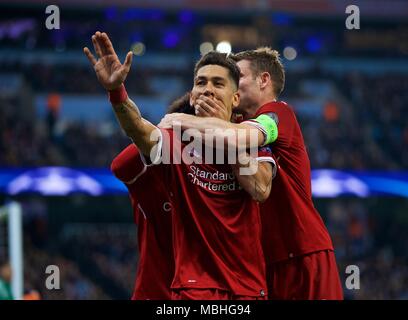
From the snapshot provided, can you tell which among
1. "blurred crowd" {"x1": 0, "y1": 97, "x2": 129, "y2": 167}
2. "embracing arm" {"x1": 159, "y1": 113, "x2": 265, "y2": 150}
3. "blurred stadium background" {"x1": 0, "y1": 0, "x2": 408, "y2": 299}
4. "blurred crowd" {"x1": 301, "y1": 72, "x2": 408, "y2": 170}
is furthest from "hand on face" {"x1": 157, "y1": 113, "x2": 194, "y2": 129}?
"blurred crowd" {"x1": 301, "y1": 72, "x2": 408, "y2": 170}

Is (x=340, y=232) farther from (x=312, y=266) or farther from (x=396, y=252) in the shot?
(x=312, y=266)


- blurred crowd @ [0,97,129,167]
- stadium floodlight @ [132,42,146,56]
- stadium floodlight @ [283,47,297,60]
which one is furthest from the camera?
stadium floodlight @ [283,47,297,60]

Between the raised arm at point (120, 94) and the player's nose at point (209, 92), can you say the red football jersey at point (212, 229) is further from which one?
the player's nose at point (209, 92)

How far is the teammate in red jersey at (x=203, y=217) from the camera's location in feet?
15.8

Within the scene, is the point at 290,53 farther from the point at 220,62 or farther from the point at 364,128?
the point at 220,62

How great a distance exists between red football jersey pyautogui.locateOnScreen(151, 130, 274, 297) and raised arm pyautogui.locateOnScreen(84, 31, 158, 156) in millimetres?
156

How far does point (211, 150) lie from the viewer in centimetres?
503

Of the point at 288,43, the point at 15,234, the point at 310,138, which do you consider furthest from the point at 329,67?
the point at 15,234

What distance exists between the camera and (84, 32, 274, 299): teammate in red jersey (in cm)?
480

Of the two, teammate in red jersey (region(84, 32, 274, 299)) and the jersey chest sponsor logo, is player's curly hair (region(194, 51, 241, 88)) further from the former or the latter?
the jersey chest sponsor logo

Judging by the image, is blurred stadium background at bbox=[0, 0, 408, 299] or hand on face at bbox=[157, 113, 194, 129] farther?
blurred stadium background at bbox=[0, 0, 408, 299]

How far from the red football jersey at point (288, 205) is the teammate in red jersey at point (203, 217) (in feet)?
2.71
